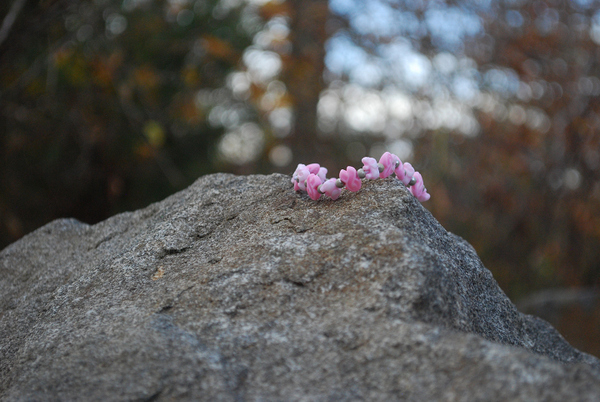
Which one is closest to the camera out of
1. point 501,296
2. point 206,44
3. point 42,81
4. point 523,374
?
point 523,374

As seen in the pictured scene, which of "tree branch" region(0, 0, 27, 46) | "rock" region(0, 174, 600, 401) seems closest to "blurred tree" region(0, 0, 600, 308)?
"tree branch" region(0, 0, 27, 46)

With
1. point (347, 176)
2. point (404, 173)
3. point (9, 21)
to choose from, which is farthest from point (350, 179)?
point (9, 21)

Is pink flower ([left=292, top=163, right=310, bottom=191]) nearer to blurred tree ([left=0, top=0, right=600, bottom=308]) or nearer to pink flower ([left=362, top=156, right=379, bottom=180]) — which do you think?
pink flower ([left=362, top=156, right=379, bottom=180])

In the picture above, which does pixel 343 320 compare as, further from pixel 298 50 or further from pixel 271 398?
pixel 298 50

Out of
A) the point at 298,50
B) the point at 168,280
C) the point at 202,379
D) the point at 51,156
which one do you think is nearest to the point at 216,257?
the point at 168,280

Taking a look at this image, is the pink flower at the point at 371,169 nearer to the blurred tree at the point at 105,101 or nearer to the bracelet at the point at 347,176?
Result: the bracelet at the point at 347,176
